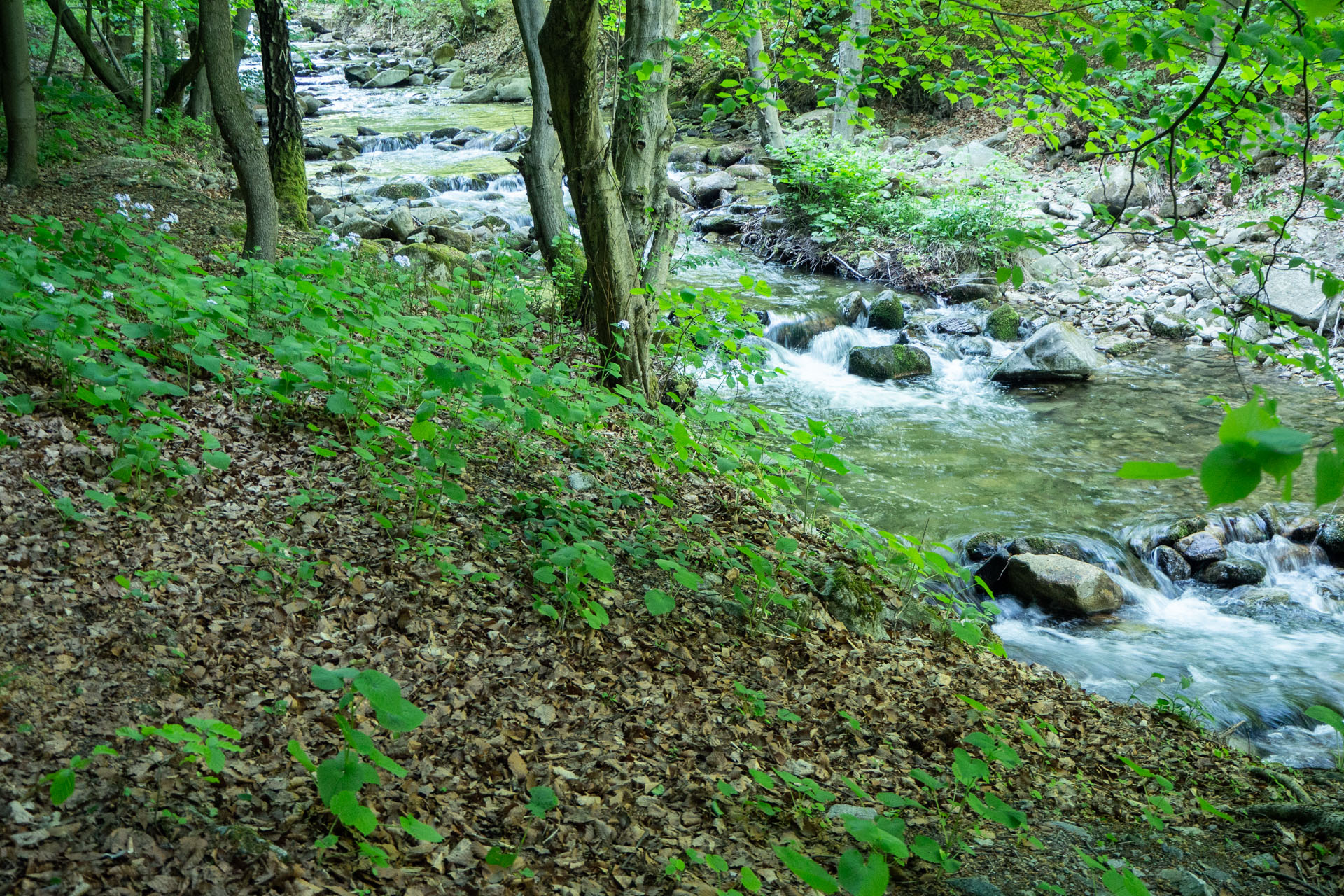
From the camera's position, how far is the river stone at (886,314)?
10.9m

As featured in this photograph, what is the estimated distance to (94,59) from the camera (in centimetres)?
1187

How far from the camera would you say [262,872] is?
1816 millimetres

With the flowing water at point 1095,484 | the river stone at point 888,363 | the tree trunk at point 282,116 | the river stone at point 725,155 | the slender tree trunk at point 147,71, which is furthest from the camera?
the river stone at point 725,155

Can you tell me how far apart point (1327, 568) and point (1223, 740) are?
3118 millimetres

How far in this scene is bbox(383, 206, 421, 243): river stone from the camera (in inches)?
380

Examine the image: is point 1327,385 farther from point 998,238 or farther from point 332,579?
point 332,579

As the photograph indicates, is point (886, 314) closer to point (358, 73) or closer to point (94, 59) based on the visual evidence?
point (94, 59)

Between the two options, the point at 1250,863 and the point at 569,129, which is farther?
the point at 569,129

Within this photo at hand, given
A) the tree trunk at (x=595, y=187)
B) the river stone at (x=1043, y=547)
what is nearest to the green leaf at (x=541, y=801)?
the tree trunk at (x=595, y=187)

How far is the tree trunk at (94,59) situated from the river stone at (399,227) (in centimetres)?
536

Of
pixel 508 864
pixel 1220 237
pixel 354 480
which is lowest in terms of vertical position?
pixel 508 864

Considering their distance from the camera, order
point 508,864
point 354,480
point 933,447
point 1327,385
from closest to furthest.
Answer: point 508,864
point 354,480
point 933,447
point 1327,385

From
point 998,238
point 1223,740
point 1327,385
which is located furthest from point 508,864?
point 1327,385

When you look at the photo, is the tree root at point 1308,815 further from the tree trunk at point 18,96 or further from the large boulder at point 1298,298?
the tree trunk at point 18,96
